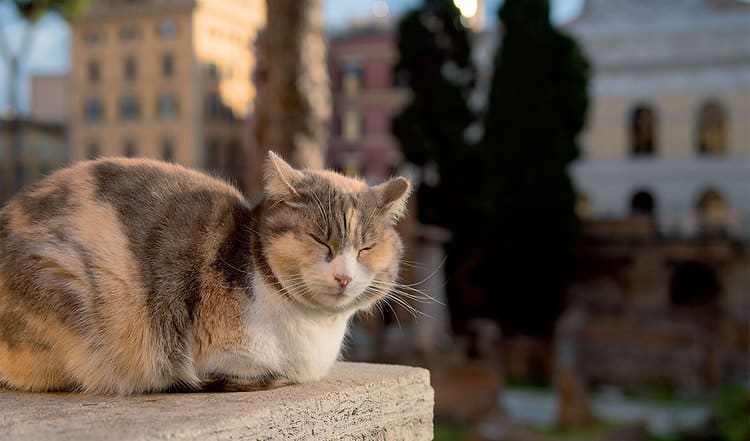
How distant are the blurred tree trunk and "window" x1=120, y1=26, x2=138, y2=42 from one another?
26434 mm

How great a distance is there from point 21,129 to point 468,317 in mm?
19593

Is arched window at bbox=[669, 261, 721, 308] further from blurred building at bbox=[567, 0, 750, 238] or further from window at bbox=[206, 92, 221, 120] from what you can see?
window at bbox=[206, 92, 221, 120]

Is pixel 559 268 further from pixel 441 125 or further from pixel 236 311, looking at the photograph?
pixel 236 311

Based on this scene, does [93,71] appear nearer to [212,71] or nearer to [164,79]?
[164,79]

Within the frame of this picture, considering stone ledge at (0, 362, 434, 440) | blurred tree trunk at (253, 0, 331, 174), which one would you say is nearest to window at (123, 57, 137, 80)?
blurred tree trunk at (253, 0, 331, 174)

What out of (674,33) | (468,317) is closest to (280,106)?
(468,317)

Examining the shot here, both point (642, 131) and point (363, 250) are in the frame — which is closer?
point (363, 250)

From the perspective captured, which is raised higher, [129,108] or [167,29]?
[167,29]

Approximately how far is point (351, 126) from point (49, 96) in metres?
15.1

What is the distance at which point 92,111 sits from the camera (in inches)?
1277

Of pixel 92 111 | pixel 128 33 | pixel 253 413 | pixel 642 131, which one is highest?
pixel 128 33

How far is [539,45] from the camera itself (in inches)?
726

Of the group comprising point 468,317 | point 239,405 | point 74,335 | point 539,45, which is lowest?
point 468,317

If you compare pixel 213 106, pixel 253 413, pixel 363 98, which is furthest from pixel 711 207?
pixel 253 413
